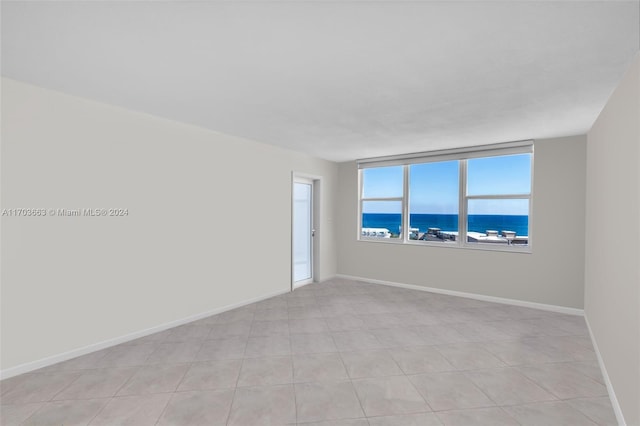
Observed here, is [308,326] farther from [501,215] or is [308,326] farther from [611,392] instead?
[501,215]

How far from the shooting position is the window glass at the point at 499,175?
185 inches

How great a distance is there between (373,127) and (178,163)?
2.54 m

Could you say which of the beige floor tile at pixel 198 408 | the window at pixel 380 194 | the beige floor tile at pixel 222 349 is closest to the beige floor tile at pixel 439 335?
the beige floor tile at pixel 222 349

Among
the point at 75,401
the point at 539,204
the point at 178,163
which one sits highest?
the point at 178,163

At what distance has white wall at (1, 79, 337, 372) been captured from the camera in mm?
2588

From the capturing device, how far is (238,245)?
4.54 m

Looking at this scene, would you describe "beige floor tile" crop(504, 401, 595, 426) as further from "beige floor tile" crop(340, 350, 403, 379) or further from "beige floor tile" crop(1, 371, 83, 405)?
"beige floor tile" crop(1, 371, 83, 405)

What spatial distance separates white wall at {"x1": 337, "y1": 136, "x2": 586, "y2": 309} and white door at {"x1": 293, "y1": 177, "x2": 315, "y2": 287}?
7.06 ft

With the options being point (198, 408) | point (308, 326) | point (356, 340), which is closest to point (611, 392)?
point (356, 340)

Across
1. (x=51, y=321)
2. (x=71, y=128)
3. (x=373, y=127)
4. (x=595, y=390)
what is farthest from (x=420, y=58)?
(x=51, y=321)

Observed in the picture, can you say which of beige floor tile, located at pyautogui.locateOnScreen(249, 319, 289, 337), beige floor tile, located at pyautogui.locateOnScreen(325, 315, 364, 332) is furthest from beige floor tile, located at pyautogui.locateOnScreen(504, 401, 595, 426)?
beige floor tile, located at pyautogui.locateOnScreen(249, 319, 289, 337)

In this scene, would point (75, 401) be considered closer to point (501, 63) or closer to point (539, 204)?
point (501, 63)

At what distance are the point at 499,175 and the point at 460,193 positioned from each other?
641 mm

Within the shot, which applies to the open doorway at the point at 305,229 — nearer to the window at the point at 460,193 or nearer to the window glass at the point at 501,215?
the window at the point at 460,193
